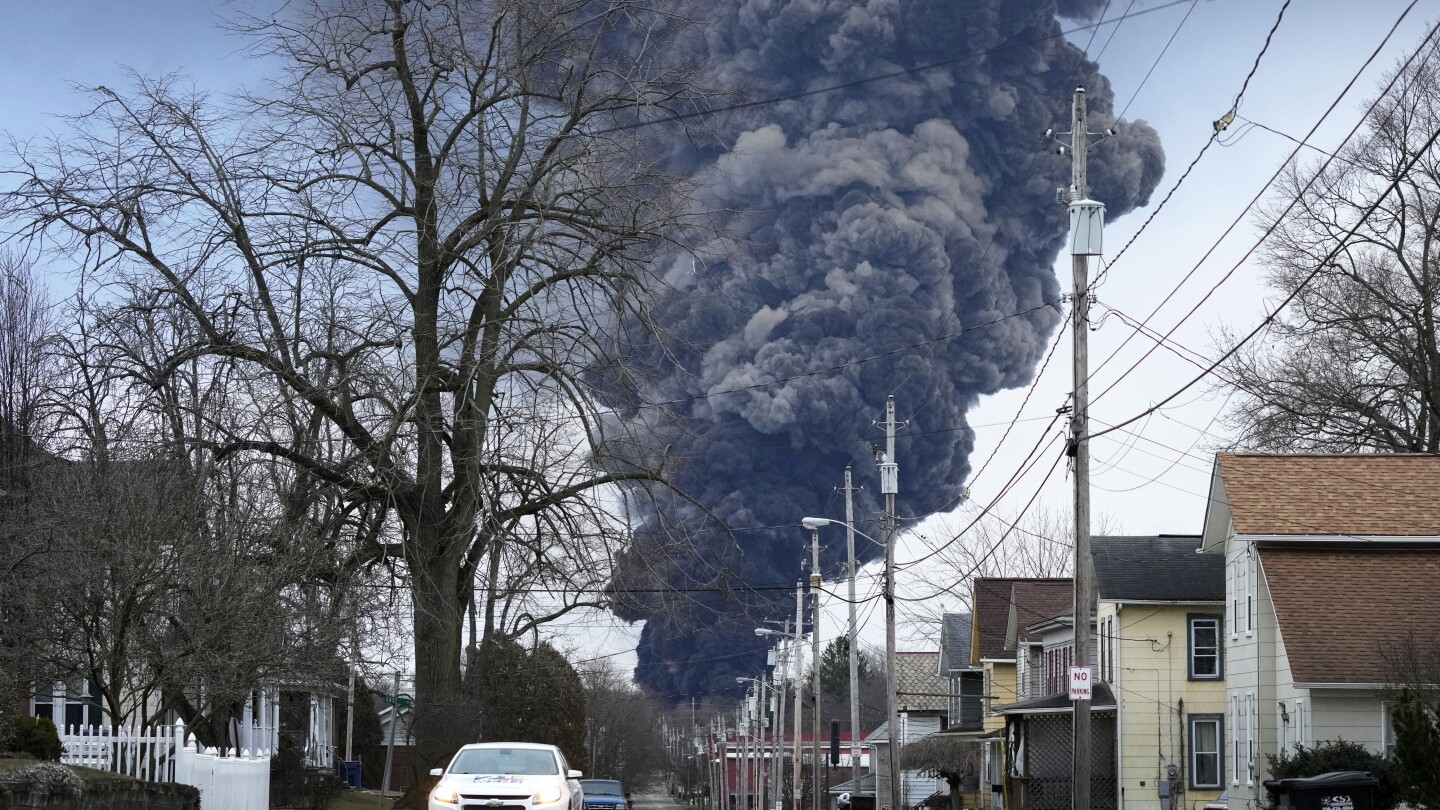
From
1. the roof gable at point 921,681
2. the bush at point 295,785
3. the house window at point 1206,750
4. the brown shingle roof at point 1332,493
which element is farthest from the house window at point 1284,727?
the roof gable at point 921,681

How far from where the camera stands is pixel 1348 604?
109 ft

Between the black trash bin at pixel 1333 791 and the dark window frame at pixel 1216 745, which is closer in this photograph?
the black trash bin at pixel 1333 791

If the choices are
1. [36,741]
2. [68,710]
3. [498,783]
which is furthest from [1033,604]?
[36,741]

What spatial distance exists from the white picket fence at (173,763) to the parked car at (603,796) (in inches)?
601

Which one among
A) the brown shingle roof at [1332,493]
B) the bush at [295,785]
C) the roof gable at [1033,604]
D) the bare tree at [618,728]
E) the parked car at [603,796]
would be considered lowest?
the bare tree at [618,728]

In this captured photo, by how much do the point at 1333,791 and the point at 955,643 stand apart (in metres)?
47.1

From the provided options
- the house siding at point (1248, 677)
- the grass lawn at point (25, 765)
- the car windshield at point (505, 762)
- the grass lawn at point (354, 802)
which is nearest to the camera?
the grass lawn at point (25, 765)

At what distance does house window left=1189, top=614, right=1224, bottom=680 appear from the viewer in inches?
1657

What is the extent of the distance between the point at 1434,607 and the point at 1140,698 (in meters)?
10.6

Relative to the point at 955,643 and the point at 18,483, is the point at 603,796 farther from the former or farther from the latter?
the point at 955,643

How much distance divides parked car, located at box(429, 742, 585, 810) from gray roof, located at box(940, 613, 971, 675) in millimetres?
47398

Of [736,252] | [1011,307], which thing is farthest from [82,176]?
[1011,307]

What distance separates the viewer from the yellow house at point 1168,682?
41.9m

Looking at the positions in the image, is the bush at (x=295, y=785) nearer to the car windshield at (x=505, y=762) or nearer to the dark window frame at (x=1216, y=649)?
the car windshield at (x=505, y=762)
